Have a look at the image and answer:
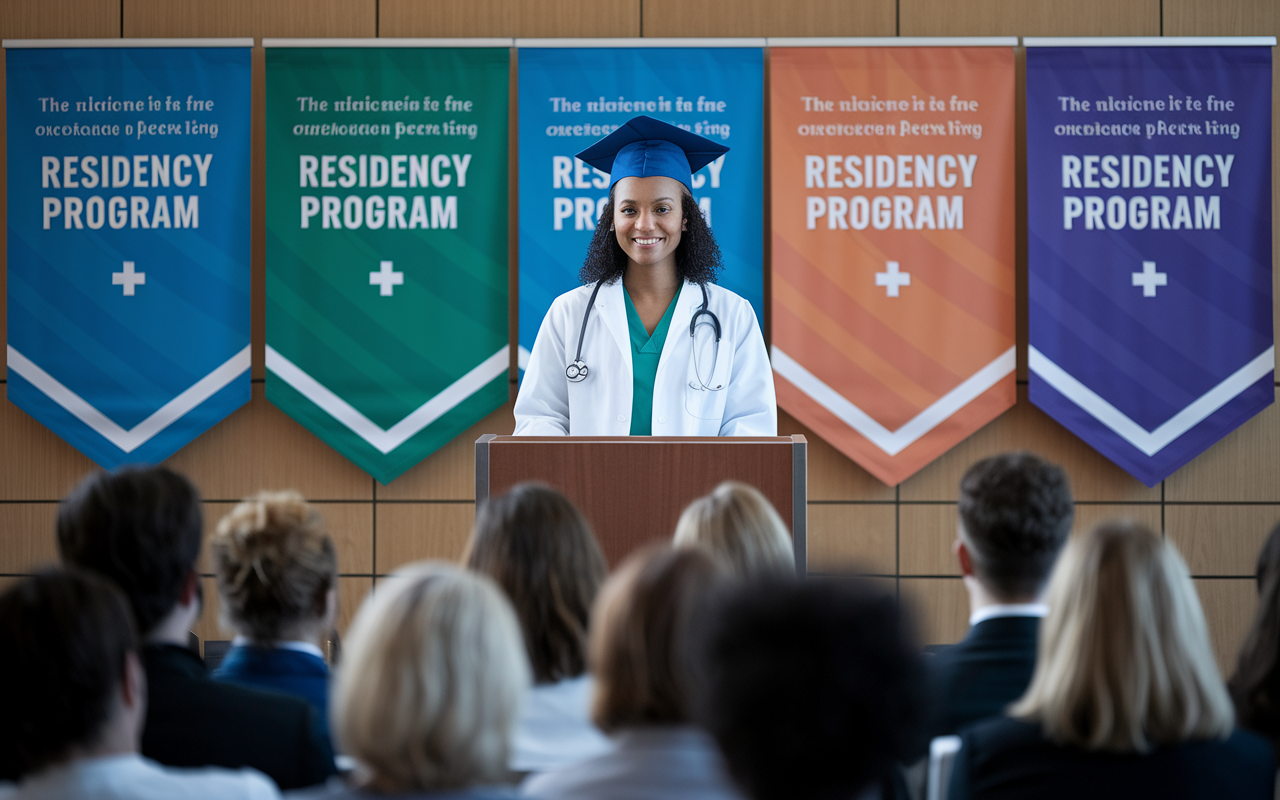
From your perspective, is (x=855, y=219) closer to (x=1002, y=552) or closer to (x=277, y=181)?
(x=277, y=181)

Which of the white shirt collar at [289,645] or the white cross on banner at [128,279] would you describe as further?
the white cross on banner at [128,279]

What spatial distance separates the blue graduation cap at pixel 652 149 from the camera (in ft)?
11.0

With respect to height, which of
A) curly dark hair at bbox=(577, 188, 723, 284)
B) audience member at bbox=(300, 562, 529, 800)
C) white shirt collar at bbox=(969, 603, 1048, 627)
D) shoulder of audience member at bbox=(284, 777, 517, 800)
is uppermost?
curly dark hair at bbox=(577, 188, 723, 284)

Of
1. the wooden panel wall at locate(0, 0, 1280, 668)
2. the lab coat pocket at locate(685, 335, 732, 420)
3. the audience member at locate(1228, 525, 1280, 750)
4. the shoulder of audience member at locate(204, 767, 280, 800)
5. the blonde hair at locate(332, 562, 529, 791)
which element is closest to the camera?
the blonde hair at locate(332, 562, 529, 791)

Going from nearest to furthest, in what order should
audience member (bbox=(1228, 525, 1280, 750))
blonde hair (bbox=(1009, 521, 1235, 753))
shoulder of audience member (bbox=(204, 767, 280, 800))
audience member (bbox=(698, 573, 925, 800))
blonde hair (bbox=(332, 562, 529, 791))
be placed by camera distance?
audience member (bbox=(698, 573, 925, 800)), blonde hair (bbox=(332, 562, 529, 791)), shoulder of audience member (bbox=(204, 767, 280, 800)), blonde hair (bbox=(1009, 521, 1235, 753)), audience member (bbox=(1228, 525, 1280, 750))

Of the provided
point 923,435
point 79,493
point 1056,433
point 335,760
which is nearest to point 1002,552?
point 335,760

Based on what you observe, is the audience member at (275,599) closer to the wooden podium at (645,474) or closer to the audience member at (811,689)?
the wooden podium at (645,474)

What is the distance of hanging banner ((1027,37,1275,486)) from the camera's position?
444 cm

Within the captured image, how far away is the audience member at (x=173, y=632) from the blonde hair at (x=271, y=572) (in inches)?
2.2

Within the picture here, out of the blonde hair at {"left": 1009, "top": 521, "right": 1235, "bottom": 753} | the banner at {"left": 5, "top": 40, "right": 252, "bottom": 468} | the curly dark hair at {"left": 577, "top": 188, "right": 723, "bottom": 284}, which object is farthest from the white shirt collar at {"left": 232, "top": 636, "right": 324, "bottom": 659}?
the banner at {"left": 5, "top": 40, "right": 252, "bottom": 468}

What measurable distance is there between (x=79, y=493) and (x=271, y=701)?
50 cm

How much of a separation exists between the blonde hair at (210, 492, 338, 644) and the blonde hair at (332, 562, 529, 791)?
62 centimetres

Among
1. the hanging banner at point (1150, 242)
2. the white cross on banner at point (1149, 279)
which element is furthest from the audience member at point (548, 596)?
the white cross on banner at point (1149, 279)

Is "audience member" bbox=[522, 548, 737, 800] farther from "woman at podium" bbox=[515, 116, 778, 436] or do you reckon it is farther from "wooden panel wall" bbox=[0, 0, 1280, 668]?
"wooden panel wall" bbox=[0, 0, 1280, 668]
